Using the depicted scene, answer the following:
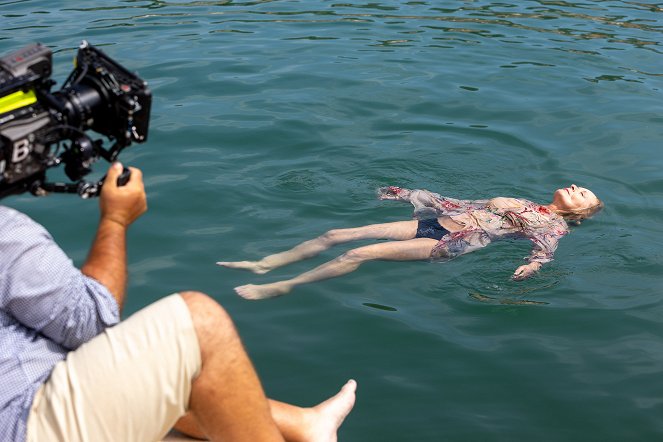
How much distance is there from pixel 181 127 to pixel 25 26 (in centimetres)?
379

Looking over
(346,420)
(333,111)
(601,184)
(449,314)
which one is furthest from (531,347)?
(333,111)

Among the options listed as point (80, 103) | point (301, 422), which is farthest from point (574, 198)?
point (80, 103)

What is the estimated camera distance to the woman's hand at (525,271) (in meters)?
5.80

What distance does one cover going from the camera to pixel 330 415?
404 centimetres

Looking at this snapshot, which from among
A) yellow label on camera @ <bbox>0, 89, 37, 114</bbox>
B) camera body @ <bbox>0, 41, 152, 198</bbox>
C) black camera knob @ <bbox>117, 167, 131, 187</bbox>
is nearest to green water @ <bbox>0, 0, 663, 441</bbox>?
black camera knob @ <bbox>117, 167, 131, 187</bbox>

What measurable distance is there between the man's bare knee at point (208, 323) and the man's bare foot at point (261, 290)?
2.31 m

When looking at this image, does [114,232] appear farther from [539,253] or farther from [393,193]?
[393,193]

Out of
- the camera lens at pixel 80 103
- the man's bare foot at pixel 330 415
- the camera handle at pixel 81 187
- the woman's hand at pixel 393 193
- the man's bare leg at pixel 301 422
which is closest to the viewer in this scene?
the camera handle at pixel 81 187

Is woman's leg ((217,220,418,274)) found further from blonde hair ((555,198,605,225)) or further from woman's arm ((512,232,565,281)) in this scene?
blonde hair ((555,198,605,225))

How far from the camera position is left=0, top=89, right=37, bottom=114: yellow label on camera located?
2994mm

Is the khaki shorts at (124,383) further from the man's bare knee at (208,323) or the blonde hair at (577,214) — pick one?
the blonde hair at (577,214)

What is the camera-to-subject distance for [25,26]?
1063 cm

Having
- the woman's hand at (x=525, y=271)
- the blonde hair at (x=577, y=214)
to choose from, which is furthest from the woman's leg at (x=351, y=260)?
the blonde hair at (x=577, y=214)

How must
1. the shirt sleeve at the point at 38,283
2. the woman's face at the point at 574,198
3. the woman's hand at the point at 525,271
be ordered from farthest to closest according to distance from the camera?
the woman's face at the point at 574,198 < the woman's hand at the point at 525,271 < the shirt sleeve at the point at 38,283
